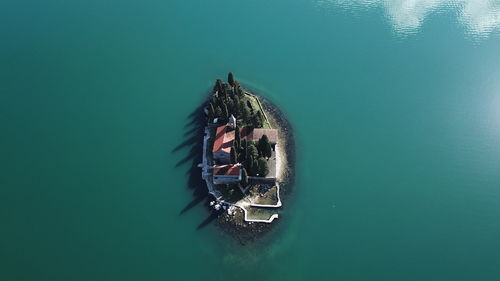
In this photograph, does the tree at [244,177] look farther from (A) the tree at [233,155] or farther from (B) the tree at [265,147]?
(B) the tree at [265,147]

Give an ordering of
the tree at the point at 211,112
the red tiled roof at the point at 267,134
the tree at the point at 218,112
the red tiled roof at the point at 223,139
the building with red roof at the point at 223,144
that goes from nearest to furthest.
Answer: the building with red roof at the point at 223,144 < the red tiled roof at the point at 223,139 < the red tiled roof at the point at 267,134 < the tree at the point at 218,112 < the tree at the point at 211,112

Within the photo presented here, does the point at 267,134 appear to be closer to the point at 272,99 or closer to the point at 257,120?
the point at 257,120

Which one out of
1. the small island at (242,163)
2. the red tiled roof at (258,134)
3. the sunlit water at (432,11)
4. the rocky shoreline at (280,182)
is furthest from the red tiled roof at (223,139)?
the sunlit water at (432,11)

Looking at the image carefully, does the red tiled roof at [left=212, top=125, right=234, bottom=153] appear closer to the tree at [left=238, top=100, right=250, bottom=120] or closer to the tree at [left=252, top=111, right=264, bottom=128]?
the tree at [left=252, top=111, right=264, bottom=128]

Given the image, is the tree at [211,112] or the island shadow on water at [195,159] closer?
the island shadow on water at [195,159]

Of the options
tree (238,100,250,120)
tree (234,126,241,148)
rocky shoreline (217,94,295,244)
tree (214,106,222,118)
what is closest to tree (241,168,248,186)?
rocky shoreline (217,94,295,244)
